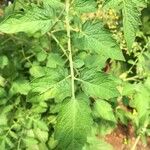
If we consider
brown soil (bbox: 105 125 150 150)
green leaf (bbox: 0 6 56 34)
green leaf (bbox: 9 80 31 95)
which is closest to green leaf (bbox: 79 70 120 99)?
green leaf (bbox: 0 6 56 34)

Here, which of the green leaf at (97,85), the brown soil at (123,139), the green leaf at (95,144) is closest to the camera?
the green leaf at (97,85)

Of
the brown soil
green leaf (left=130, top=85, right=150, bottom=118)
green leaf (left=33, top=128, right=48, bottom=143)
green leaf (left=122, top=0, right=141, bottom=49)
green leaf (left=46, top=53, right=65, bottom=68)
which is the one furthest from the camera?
the brown soil

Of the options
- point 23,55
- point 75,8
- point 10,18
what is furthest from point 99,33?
point 23,55

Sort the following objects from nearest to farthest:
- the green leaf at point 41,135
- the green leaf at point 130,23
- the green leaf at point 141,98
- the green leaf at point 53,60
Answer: the green leaf at point 130,23 < the green leaf at point 53,60 < the green leaf at point 141,98 < the green leaf at point 41,135

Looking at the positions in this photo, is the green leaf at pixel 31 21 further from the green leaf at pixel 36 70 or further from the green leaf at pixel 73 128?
the green leaf at pixel 36 70

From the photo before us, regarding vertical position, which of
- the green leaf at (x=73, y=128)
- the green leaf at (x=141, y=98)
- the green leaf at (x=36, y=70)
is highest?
the green leaf at (x=73, y=128)

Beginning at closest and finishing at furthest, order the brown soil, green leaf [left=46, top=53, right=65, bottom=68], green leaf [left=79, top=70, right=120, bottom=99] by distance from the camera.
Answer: green leaf [left=79, top=70, right=120, bottom=99] → green leaf [left=46, top=53, right=65, bottom=68] → the brown soil

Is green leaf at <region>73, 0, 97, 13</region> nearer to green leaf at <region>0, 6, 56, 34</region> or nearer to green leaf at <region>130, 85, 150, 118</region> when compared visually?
green leaf at <region>0, 6, 56, 34</region>

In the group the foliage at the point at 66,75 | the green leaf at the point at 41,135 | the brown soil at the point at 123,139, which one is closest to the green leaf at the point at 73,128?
the foliage at the point at 66,75
